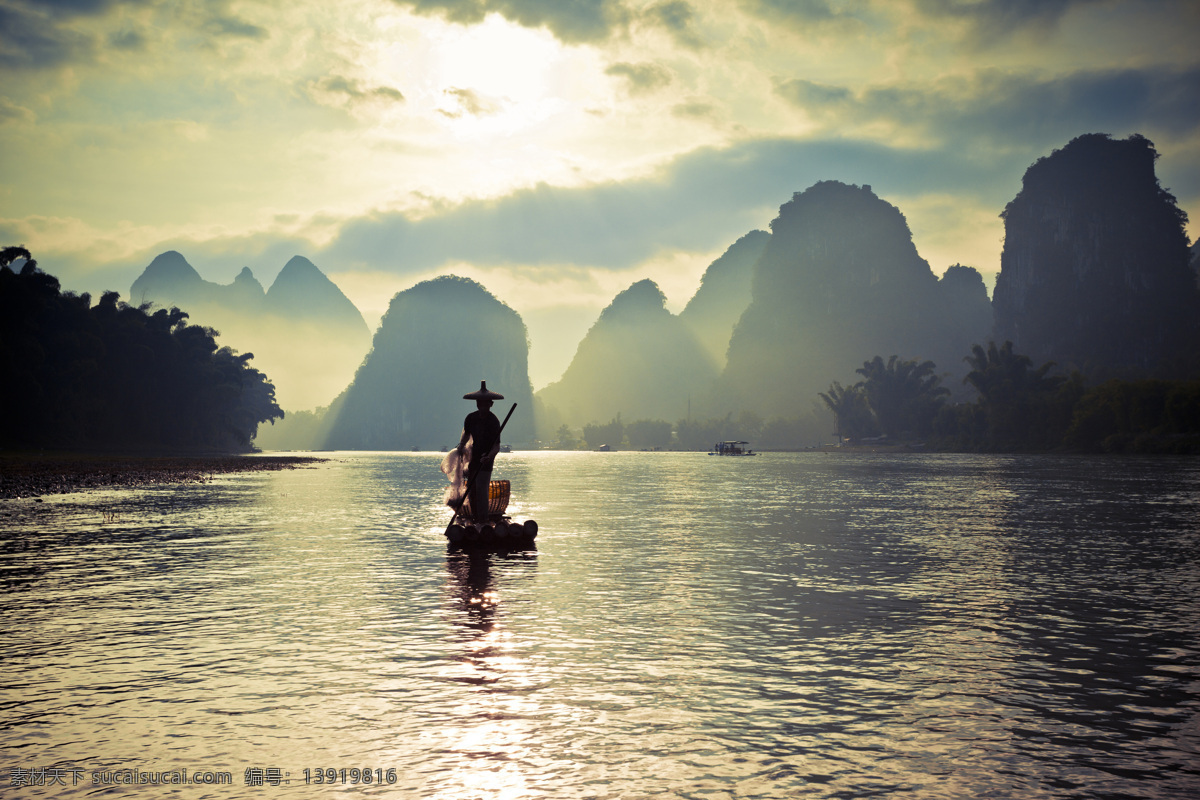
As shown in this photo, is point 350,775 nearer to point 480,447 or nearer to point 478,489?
point 480,447

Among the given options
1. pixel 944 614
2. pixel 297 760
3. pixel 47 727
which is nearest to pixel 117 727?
pixel 47 727

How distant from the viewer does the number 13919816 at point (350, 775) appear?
6.57 meters

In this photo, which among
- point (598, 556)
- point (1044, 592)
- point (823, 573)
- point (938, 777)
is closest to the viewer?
point (938, 777)

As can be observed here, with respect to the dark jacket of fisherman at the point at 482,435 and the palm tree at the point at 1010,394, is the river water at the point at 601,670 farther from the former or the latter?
the palm tree at the point at 1010,394

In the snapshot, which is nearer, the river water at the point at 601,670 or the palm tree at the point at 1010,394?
the river water at the point at 601,670

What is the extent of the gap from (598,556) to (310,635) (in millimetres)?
10601

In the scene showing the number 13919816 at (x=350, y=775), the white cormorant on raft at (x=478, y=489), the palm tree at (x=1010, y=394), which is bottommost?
the number 13919816 at (x=350, y=775)

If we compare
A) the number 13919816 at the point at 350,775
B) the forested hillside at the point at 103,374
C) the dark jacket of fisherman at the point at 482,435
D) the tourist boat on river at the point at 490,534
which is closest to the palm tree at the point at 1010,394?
the forested hillside at the point at 103,374

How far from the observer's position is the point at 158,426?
12219cm

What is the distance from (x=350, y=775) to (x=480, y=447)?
14.5 meters

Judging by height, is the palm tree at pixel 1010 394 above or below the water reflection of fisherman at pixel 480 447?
above

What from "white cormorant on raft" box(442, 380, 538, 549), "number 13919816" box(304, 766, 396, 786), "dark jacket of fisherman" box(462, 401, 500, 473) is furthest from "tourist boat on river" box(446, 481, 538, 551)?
"number 13919816" box(304, 766, 396, 786)

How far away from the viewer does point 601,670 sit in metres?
9.99

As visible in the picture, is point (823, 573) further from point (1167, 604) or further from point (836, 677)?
point (836, 677)
